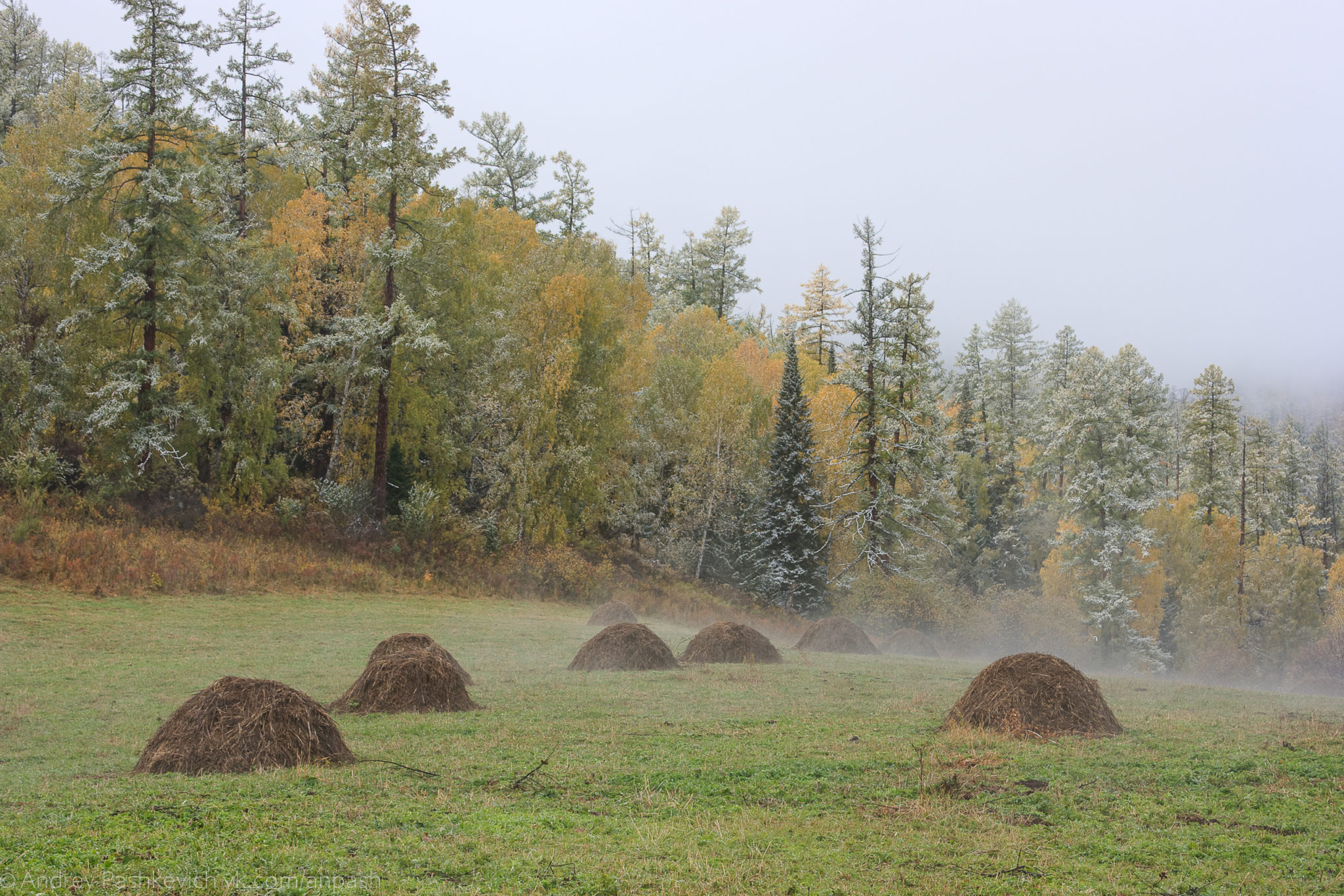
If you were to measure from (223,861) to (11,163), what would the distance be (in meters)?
36.0

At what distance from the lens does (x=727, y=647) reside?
19.7 meters

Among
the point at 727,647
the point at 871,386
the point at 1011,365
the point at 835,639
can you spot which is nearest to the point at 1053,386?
the point at 1011,365

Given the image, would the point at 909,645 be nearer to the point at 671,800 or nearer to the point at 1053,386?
the point at 671,800

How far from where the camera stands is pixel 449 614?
90.2 feet

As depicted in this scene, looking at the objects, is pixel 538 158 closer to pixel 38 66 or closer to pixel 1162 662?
pixel 38 66

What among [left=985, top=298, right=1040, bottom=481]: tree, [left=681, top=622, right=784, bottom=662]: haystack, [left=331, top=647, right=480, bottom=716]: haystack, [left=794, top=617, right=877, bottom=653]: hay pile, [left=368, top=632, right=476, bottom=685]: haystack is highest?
[left=985, top=298, right=1040, bottom=481]: tree

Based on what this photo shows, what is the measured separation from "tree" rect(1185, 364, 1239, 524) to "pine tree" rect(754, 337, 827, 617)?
25156 millimetres

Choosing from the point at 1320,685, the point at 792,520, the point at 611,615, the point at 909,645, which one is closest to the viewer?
the point at 611,615

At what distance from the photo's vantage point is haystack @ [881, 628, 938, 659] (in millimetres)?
30016

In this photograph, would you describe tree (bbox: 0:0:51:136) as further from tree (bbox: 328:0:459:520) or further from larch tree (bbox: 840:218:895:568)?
larch tree (bbox: 840:218:895:568)

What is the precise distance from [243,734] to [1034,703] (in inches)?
378

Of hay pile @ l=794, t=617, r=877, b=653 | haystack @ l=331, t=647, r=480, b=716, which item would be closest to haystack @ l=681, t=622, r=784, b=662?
hay pile @ l=794, t=617, r=877, b=653

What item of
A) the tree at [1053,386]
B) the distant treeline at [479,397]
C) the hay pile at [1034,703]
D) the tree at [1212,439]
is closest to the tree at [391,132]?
the distant treeline at [479,397]

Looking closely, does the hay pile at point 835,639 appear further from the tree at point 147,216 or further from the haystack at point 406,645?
the tree at point 147,216
